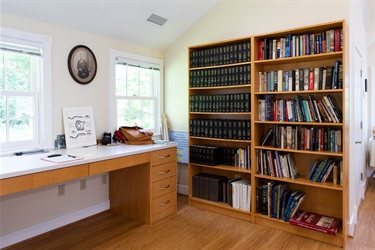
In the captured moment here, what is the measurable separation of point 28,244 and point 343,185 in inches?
114

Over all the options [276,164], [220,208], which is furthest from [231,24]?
[220,208]

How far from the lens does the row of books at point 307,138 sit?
252 centimetres

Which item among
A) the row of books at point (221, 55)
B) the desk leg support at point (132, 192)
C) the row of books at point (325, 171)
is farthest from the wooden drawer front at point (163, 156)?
the row of books at point (325, 171)

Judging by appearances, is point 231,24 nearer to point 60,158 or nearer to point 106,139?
point 106,139

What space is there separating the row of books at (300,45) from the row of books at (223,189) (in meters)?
1.43

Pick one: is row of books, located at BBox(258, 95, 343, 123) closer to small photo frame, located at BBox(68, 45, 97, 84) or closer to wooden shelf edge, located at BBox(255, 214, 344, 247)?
wooden shelf edge, located at BBox(255, 214, 344, 247)

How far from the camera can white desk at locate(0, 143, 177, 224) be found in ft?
6.79

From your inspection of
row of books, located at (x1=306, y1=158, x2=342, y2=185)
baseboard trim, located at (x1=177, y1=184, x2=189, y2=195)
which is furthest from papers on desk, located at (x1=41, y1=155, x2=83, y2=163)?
row of books, located at (x1=306, y1=158, x2=342, y2=185)

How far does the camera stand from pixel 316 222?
8.52ft

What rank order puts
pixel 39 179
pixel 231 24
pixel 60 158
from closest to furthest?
pixel 39 179 → pixel 60 158 → pixel 231 24

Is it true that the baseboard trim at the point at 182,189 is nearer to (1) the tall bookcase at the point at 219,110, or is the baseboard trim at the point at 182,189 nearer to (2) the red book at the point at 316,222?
(1) the tall bookcase at the point at 219,110

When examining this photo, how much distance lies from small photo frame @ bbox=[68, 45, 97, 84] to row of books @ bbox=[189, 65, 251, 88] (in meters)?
1.18

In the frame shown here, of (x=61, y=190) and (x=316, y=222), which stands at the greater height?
(x=61, y=190)

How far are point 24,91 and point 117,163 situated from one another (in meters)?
1.14
